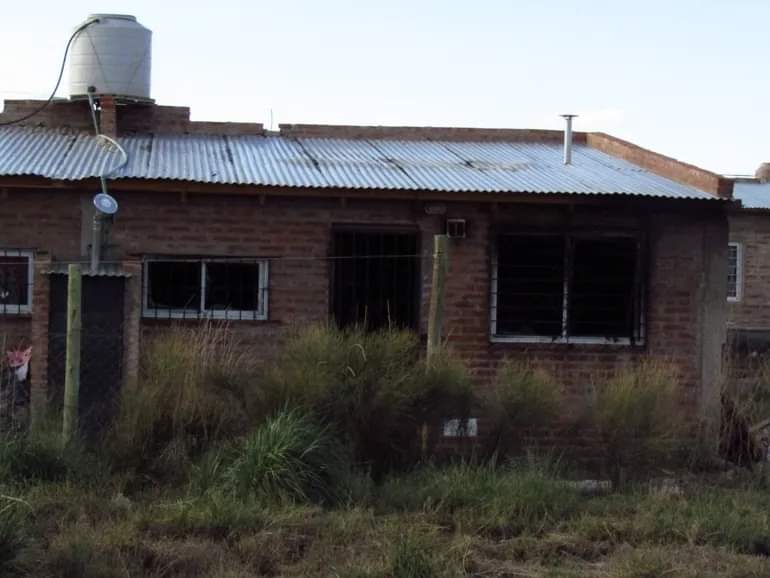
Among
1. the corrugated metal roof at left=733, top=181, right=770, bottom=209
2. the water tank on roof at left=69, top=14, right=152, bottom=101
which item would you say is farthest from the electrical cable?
the corrugated metal roof at left=733, top=181, right=770, bottom=209

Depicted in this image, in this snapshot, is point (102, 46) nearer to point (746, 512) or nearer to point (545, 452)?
point (545, 452)

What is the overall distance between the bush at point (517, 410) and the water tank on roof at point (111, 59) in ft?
24.1

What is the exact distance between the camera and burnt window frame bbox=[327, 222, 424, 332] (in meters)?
11.9

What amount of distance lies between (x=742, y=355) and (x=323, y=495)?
39.0ft

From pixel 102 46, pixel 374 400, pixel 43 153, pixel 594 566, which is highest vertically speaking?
pixel 102 46

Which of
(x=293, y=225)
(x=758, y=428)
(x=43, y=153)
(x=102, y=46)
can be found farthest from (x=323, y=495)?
(x=102, y=46)

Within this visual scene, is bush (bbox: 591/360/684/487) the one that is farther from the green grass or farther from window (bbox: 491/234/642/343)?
window (bbox: 491/234/642/343)

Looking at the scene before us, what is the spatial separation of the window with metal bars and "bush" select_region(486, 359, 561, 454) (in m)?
3.10

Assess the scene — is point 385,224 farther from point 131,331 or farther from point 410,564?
point 410,564

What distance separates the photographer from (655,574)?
6785 millimetres

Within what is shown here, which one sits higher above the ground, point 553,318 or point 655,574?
point 553,318

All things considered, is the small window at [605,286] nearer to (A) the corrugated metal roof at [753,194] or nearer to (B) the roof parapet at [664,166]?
(B) the roof parapet at [664,166]

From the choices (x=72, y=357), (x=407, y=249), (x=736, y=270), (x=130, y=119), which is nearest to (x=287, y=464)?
(x=72, y=357)

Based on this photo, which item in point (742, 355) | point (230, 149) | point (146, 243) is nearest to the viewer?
point (146, 243)
